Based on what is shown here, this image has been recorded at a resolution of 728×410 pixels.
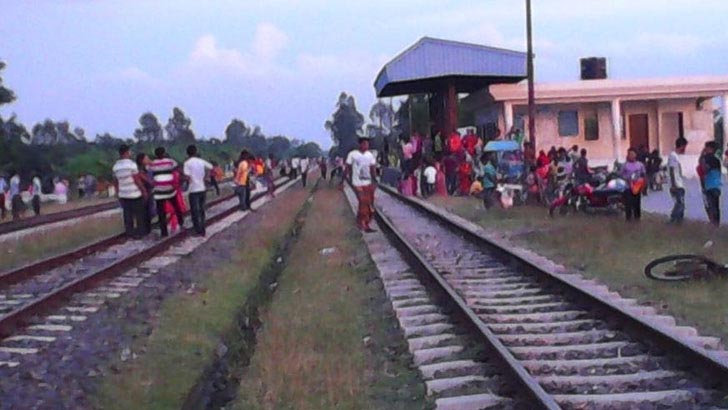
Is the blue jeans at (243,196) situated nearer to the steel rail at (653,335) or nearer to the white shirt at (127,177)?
the white shirt at (127,177)

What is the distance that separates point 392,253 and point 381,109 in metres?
114

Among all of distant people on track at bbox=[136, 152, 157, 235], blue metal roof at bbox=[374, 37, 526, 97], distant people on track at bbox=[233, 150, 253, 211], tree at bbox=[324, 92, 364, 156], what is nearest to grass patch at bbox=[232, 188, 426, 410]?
distant people on track at bbox=[136, 152, 157, 235]

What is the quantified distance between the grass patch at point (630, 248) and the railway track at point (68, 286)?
5.73 m

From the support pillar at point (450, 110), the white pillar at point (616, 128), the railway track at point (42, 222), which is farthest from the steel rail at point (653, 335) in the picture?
the white pillar at point (616, 128)

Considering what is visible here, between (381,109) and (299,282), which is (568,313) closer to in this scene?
(299,282)

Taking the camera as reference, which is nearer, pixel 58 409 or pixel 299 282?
pixel 58 409

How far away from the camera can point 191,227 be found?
26.2 meters

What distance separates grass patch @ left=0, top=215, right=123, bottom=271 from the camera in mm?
21594

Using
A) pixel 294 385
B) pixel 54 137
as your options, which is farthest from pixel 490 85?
pixel 54 137

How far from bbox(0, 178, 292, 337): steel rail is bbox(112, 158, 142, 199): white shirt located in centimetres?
101

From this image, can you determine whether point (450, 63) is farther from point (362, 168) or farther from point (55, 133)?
point (55, 133)

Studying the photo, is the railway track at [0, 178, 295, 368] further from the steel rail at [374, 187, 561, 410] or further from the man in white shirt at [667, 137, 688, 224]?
the man in white shirt at [667, 137, 688, 224]

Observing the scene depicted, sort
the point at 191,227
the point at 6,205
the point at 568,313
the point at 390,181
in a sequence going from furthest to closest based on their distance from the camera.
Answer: the point at 390,181 < the point at 6,205 < the point at 191,227 < the point at 568,313

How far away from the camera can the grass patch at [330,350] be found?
8.20 m
